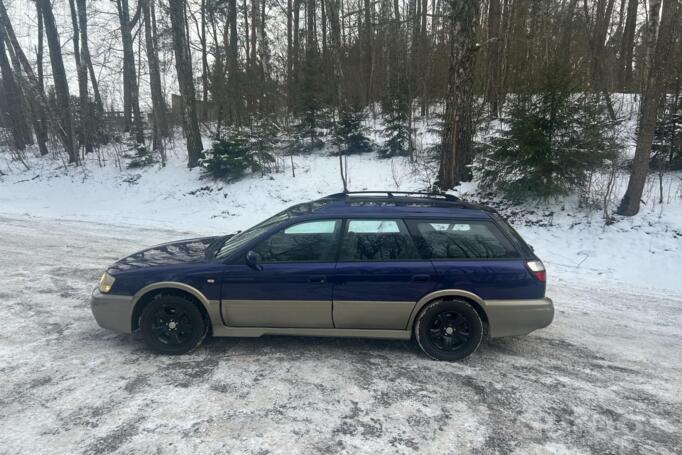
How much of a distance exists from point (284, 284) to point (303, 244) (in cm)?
45

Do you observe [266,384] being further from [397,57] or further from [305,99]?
[397,57]

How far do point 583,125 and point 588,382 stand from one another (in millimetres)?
7107

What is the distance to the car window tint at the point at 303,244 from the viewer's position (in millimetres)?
4109

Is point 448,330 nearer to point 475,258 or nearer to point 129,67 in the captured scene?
point 475,258

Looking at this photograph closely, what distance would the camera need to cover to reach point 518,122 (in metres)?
9.38

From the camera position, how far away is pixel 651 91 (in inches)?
316

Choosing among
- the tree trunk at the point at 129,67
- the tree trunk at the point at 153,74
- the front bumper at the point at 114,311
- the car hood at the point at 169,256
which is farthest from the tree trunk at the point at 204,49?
the front bumper at the point at 114,311

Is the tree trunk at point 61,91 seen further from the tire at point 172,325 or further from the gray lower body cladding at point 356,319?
the tire at point 172,325

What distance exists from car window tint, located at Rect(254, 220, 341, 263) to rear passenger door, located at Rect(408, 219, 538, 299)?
0.83 m

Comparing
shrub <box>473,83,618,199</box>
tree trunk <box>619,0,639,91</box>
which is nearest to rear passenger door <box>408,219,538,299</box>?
shrub <box>473,83,618,199</box>

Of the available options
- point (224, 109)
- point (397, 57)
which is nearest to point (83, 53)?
point (224, 109)

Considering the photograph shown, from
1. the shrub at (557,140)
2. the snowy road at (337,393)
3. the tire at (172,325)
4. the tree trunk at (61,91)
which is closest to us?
the snowy road at (337,393)

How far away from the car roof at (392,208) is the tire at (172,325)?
56.0 inches

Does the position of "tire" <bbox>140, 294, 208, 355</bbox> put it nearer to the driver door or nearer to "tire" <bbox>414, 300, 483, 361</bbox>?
the driver door
